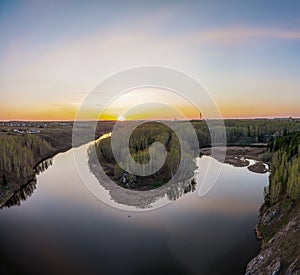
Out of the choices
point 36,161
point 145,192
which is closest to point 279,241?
point 145,192

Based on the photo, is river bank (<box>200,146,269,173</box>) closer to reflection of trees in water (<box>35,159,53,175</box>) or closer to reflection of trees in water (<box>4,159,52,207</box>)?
reflection of trees in water (<box>4,159,52,207</box>)

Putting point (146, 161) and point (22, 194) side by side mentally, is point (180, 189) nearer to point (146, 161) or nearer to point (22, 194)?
point (146, 161)

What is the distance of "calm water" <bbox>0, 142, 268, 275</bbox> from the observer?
16453mm

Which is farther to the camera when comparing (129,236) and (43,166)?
(43,166)

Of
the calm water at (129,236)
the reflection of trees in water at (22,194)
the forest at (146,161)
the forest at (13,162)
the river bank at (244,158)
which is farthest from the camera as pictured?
the river bank at (244,158)

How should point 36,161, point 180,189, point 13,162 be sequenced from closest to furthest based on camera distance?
point 180,189 < point 13,162 < point 36,161

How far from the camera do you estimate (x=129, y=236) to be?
20.0 meters

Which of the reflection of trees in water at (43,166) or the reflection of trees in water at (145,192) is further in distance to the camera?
the reflection of trees in water at (43,166)

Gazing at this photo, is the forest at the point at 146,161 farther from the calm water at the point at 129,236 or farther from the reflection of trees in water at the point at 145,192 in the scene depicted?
the calm water at the point at 129,236

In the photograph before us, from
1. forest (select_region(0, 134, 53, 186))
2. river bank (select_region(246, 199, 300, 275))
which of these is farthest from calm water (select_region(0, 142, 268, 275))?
forest (select_region(0, 134, 53, 186))

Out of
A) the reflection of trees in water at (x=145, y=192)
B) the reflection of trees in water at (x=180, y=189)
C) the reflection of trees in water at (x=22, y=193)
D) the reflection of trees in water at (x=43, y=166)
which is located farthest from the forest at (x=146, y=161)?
the reflection of trees in water at (x=22, y=193)

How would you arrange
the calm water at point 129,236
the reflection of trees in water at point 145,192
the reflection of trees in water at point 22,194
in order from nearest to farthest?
the calm water at point 129,236, the reflection of trees in water at point 145,192, the reflection of trees in water at point 22,194

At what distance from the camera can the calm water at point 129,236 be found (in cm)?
1645

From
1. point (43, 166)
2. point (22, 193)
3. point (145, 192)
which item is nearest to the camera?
point (145, 192)
